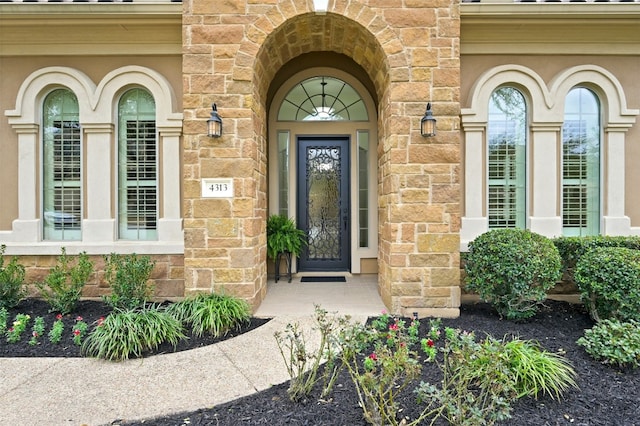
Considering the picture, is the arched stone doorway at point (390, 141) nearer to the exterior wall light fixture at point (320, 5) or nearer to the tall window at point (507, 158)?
the exterior wall light fixture at point (320, 5)

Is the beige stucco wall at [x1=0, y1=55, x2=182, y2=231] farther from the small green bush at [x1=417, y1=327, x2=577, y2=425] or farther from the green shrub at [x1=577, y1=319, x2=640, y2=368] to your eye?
the green shrub at [x1=577, y1=319, x2=640, y2=368]

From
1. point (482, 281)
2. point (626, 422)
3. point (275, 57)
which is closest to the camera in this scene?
point (626, 422)

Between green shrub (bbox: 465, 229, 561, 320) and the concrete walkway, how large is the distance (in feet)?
6.72

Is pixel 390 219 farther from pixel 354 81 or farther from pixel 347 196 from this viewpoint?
pixel 354 81

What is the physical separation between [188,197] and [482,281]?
350cm

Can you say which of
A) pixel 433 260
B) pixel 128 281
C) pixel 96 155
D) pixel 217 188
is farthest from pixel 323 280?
pixel 96 155

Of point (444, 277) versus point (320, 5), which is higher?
point (320, 5)

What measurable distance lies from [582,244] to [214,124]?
4.63 metres

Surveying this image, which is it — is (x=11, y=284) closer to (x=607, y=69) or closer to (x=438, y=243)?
(x=438, y=243)

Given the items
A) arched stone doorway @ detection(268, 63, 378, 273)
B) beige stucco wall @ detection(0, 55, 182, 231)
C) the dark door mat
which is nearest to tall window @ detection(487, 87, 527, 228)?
arched stone doorway @ detection(268, 63, 378, 273)

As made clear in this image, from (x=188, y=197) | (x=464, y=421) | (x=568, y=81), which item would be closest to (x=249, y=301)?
(x=188, y=197)

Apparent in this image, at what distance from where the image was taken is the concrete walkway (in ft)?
7.48

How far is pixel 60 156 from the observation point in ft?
15.3

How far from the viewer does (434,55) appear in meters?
3.85
